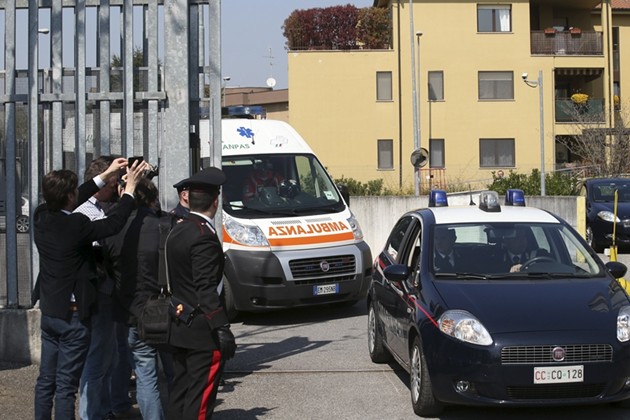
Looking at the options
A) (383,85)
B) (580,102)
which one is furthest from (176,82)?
(580,102)

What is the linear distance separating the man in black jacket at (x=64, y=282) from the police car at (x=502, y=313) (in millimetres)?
2471

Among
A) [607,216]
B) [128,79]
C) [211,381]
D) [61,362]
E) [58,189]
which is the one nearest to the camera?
[211,381]

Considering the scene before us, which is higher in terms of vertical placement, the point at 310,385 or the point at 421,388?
the point at 421,388

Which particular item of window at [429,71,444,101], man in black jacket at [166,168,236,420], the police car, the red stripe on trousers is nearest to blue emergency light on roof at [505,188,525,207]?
the police car

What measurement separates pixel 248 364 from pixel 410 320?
2536mm

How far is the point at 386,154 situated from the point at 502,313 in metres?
34.8

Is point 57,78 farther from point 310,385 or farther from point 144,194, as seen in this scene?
point 310,385

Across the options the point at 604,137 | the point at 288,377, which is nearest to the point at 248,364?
the point at 288,377

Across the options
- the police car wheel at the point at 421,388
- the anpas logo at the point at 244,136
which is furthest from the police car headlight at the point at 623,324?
the anpas logo at the point at 244,136

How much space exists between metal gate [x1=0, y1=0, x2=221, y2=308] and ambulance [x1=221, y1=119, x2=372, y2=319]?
3.13 metres

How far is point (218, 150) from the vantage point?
30.0 feet

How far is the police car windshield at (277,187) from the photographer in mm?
12906

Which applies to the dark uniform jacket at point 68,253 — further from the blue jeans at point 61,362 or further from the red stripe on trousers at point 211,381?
the red stripe on trousers at point 211,381

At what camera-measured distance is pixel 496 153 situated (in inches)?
1652
